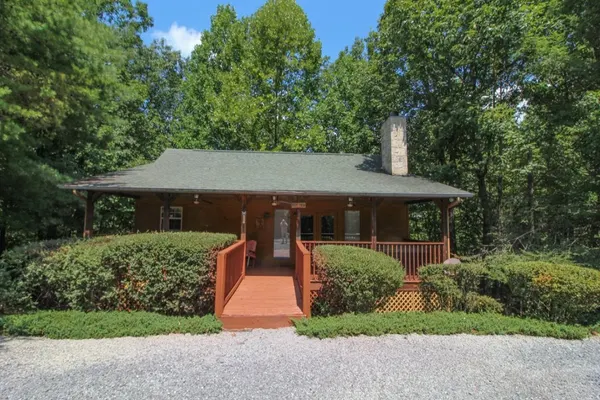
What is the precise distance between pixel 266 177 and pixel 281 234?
262 centimetres

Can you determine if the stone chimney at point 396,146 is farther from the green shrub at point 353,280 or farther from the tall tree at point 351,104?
the green shrub at point 353,280

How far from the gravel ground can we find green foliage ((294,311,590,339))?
0.21 meters

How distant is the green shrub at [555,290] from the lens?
596 cm

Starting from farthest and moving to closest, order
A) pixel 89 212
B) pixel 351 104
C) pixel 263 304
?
pixel 351 104, pixel 89 212, pixel 263 304

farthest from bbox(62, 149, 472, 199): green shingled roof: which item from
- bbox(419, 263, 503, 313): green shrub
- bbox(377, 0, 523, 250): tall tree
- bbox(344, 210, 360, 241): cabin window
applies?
bbox(377, 0, 523, 250): tall tree

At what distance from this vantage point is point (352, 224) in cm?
1166

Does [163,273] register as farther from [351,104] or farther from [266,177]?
[351,104]

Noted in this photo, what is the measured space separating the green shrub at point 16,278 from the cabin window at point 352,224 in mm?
8347

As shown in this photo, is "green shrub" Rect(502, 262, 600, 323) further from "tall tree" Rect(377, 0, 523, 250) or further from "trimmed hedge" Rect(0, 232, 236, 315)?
A: "trimmed hedge" Rect(0, 232, 236, 315)

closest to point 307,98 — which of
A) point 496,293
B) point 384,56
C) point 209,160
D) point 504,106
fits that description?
point 384,56

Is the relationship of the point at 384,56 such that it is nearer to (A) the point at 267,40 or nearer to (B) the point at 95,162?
(A) the point at 267,40

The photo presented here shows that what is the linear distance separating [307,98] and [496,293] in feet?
49.5

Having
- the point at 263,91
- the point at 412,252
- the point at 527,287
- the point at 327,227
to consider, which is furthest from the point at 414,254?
the point at 263,91

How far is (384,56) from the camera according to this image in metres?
14.1
